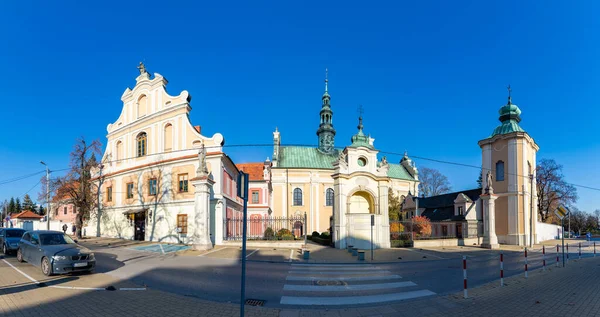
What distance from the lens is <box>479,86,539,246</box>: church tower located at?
3228cm

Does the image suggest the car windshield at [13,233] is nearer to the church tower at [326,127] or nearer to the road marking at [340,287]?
the road marking at [340,287]

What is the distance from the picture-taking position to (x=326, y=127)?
186ft

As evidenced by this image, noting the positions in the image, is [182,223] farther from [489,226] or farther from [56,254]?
[489,226]

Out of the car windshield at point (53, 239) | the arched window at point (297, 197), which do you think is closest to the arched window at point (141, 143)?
the car windshield at point (53, 239)

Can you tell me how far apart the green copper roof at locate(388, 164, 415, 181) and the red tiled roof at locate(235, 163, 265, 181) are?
84.4 ft

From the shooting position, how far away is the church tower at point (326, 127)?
56.4 m

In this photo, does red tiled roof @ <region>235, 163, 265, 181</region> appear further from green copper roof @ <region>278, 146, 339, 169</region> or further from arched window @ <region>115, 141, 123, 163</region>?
arched window @ <region>115, 141, 123, 163</region>

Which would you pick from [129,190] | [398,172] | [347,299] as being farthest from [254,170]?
[347,299]

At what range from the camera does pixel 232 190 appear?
3164cm

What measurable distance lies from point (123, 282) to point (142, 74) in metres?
24.6

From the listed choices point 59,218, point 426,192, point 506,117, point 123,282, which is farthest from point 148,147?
point 426,192

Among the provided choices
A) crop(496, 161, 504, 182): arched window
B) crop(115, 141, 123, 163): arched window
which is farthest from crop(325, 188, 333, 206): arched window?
crop(115, 141, 123, 163): arched window

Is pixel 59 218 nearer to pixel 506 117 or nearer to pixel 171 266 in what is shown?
pixel 171 266

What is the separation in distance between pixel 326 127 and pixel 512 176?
30.3m
